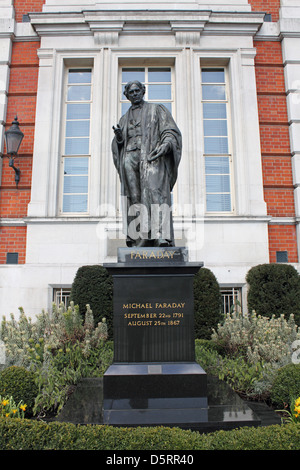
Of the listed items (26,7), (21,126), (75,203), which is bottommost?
(75,203)

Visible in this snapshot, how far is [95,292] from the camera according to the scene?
8430 mm

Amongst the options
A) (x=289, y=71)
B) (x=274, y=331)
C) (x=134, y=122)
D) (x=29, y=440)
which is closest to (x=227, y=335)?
(x=274, y=331)

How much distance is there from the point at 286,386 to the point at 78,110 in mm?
8810

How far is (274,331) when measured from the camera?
6.52m

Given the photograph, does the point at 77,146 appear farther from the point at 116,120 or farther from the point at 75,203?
the point at 75,203

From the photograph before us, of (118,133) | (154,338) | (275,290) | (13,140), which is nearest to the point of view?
(154,338)

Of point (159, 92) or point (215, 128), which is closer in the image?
point (215, 128)

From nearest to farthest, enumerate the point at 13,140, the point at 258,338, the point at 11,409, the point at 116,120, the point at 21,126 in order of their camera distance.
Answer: the point at 11,409 < the point at 258,338 < the point at 13,140 < the point at 116,120 < the point at 21,126

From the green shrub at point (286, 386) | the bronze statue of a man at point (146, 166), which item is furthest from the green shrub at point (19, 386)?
the green shrub at point (286, 386)

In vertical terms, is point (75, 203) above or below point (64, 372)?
above

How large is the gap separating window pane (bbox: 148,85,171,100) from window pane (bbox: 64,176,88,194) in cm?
293

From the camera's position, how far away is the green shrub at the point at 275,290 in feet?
28.1

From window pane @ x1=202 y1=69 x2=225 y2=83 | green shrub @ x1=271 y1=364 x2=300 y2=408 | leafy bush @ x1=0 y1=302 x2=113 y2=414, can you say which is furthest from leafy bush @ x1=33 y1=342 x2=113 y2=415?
window pane @ x1=202 y1=69 x2=225 y2=83

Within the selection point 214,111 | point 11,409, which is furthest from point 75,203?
point 11,409
